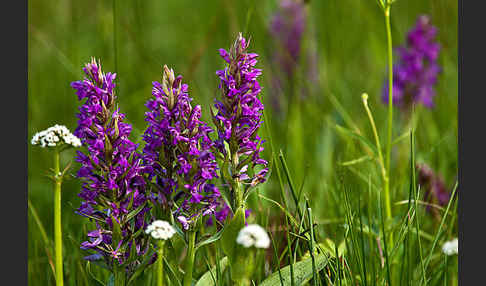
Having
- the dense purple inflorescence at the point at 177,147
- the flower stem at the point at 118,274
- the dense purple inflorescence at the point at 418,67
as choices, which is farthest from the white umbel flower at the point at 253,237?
the dense purple inflorescence at the point at 418,67

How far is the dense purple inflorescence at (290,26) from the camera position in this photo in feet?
19.6

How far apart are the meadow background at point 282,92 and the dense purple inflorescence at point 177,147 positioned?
0.68 m

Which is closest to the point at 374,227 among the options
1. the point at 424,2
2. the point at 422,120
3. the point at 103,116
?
the point at 103,116

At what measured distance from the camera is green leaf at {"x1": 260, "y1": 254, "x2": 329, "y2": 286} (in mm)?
2133

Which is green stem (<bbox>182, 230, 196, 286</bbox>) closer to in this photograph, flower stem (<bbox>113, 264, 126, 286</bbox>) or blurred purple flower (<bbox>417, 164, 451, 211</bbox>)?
flower stem (<bbox>113, 264, 126, 286</bbox>)

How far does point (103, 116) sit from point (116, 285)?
2.11 ft

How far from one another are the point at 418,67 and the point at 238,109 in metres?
2.62

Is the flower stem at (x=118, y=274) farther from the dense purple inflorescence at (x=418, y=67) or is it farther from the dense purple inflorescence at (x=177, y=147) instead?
the dense purple inflorescence at (x=418, y=67)

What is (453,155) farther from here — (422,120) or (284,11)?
(284,11)

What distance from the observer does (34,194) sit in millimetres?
3982

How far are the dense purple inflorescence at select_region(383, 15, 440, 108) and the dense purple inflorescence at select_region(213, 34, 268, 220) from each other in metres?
2.51

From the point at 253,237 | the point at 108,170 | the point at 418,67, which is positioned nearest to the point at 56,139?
the point at 108,170

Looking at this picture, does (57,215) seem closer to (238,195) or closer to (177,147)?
(177,147)

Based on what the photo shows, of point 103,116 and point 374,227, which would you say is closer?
point 103,116
